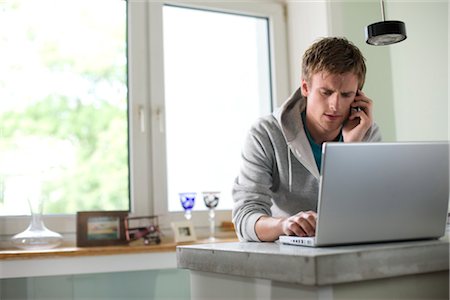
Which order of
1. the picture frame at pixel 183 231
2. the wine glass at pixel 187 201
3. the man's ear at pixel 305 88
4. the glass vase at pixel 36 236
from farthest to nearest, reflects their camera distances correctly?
the wine glass at pixel 187 201, the picture frame at pixel 183 231, the glass vase at pixel 36 236, the man's ear at pixel 305 88

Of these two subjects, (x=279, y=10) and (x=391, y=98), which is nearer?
(x=391, y=98)

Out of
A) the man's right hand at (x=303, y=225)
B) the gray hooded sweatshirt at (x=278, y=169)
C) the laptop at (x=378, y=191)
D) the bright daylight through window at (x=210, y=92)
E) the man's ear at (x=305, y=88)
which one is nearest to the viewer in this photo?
the laptop at (x=378, y=191)

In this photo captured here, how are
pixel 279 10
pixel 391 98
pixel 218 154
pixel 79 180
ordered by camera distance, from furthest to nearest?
pixel 79 180
pixel 279 10
pixel 218 154
pixel 391 98

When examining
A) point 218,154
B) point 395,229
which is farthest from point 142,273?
point 395,229

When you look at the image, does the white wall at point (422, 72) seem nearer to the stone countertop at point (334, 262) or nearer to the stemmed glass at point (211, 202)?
the stemmed glass at point (211, 202)

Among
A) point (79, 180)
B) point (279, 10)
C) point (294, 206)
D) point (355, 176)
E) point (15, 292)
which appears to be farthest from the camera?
point (79, 180)

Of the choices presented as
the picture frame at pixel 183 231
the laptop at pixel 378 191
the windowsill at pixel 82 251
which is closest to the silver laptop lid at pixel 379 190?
the laptop at pixel 378 191

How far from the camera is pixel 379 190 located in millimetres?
1094

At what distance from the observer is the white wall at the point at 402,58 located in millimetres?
2535

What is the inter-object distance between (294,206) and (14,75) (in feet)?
5.49

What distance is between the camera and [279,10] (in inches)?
129

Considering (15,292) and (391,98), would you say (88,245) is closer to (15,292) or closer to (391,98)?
(15,292)

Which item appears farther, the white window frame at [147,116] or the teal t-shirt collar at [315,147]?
the white window frame at [147,116]

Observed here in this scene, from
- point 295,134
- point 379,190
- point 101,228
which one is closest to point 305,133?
point 295,134
